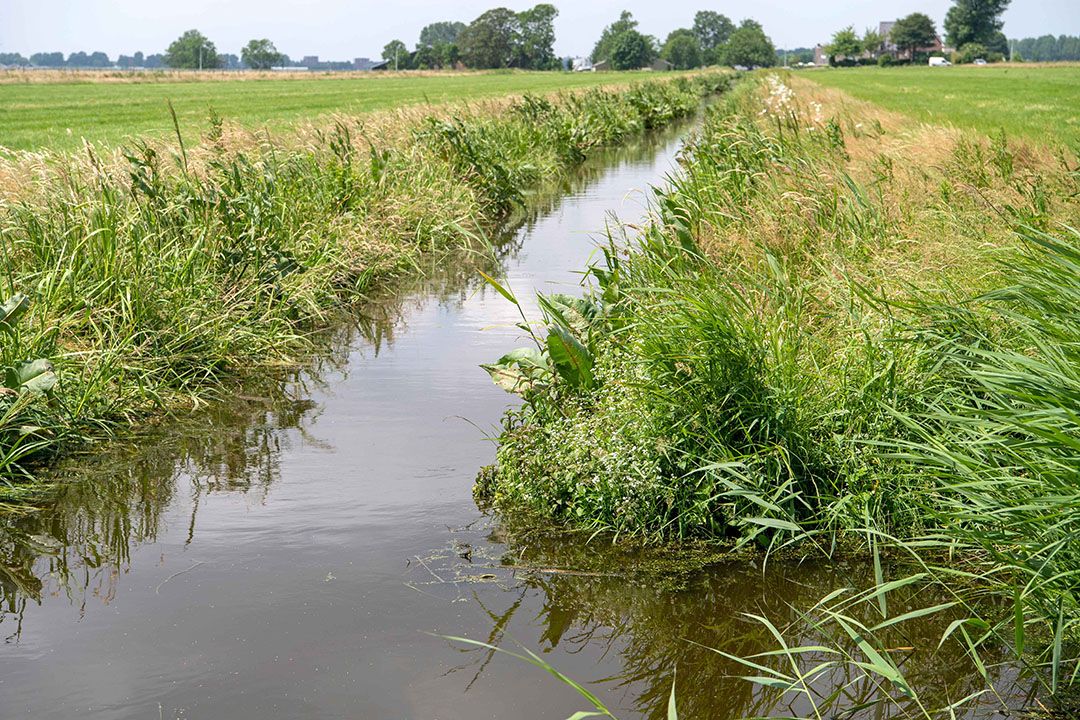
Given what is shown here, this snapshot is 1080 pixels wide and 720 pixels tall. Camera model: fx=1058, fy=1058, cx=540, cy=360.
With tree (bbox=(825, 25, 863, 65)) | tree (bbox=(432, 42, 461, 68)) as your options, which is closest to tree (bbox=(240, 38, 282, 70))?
tree (bbox=(432, 42, 461, 68))

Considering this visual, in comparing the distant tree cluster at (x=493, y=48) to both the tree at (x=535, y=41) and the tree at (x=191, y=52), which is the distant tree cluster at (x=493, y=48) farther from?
the tree at (x=191, y=52)

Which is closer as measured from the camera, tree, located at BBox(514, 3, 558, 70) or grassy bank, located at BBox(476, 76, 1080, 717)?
grassy bank, located at BBox(476, 76, 1080, 717)

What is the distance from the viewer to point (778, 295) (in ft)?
20.2

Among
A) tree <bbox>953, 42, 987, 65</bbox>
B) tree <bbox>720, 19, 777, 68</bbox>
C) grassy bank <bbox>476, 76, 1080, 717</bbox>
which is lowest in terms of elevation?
grassy bank <bbox>476, 76, 1080, 717</bbox>

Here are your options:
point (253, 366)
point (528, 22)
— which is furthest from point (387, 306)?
point (528, 22)

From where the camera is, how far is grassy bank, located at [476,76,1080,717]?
11.6ft

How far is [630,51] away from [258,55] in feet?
228

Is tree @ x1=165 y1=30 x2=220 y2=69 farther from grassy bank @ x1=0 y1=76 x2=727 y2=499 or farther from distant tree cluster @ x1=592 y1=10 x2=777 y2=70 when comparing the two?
grassy bank @ x1=0 y1=76 x2=727 y2=499

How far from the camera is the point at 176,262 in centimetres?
783

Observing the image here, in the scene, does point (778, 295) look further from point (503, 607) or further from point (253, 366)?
point (253, 366)

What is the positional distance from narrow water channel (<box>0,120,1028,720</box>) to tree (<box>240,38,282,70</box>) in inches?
7697

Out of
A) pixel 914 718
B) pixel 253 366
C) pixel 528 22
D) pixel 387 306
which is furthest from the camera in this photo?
pixel 528 22

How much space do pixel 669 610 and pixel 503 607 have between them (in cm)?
67

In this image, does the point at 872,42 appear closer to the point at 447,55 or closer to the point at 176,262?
the point at 447,55
